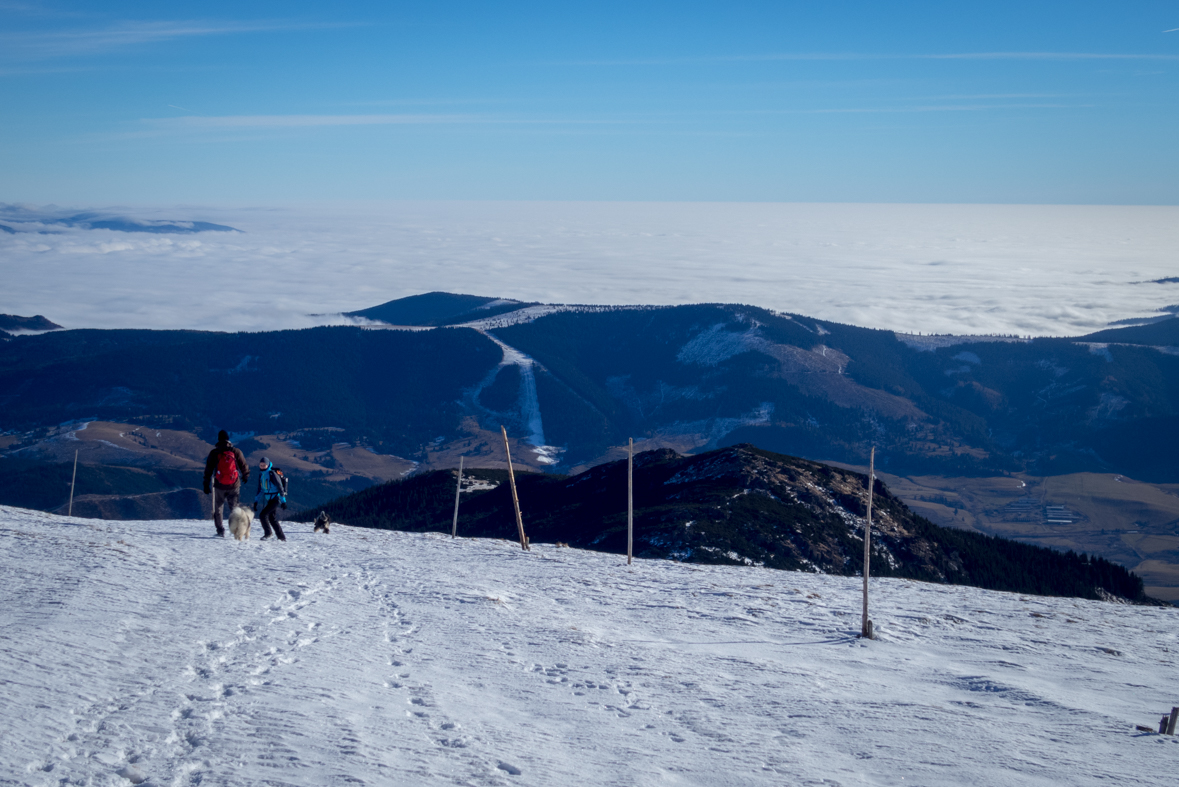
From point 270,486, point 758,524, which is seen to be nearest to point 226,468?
point 270,486

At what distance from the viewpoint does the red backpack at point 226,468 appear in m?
25.2

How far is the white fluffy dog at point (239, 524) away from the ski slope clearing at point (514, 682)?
1738mm

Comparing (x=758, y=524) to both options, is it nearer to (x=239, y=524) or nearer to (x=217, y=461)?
(x=239, y=524)

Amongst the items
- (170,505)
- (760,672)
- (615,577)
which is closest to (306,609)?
(760,672)

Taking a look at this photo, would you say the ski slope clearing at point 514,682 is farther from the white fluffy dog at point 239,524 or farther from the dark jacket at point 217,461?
the dark jacket at point 217,461

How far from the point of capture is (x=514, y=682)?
565 inches

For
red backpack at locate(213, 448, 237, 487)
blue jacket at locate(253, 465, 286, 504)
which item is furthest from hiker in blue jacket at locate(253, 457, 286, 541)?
red backpack at locate(213, 448, 237, 487)

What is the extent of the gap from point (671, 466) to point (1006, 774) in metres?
75.4

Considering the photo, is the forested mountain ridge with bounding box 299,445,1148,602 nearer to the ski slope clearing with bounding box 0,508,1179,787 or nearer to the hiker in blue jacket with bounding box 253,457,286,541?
the hiker in blue jacket with bounding box 253,457,286,541

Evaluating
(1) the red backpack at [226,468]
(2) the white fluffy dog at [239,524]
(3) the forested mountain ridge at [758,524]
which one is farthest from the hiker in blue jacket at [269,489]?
(3) the forested mountain ridge at [758,524]

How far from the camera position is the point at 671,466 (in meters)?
86.9

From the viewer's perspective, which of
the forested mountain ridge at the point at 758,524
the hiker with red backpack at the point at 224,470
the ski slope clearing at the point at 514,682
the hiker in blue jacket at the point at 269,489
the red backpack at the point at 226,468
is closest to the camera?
the ski slope clearing at the point at 514,682

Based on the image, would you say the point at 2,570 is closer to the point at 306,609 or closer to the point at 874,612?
the point at 306,609

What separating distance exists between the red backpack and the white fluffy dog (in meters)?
1.21
